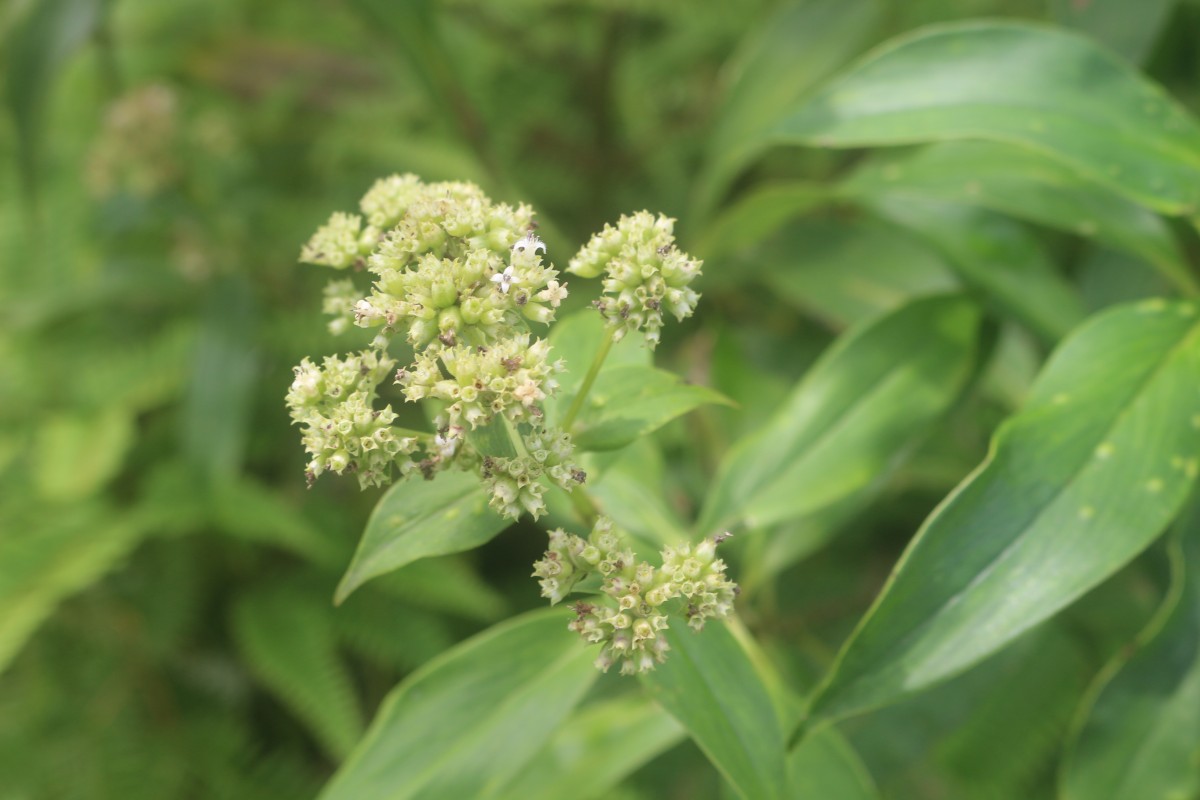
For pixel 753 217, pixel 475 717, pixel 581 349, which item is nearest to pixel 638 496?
pixel 581 349

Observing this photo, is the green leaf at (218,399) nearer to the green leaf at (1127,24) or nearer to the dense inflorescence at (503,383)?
the dense inflorescence at (503,383)

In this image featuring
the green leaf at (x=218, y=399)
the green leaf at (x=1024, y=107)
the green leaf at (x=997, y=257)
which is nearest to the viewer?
the green leaf at (x=1024, y=107)

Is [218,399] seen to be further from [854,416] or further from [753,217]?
[854,416]

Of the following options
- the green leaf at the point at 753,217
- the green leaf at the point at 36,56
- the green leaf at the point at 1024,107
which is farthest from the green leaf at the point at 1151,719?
the green leaf at the point at 36,56

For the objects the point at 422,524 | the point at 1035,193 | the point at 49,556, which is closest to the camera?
the point at 422,524

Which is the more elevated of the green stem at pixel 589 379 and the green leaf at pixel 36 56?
the green leaf at pixel 36 56

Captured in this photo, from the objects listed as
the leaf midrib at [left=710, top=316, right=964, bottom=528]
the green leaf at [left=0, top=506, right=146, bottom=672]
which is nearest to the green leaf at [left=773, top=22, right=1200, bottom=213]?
the leaf midrib at [left=710, top=316, right=964, bottom=528]

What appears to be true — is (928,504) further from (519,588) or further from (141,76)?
(141,76)

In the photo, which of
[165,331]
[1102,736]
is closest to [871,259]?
[1102,736]
